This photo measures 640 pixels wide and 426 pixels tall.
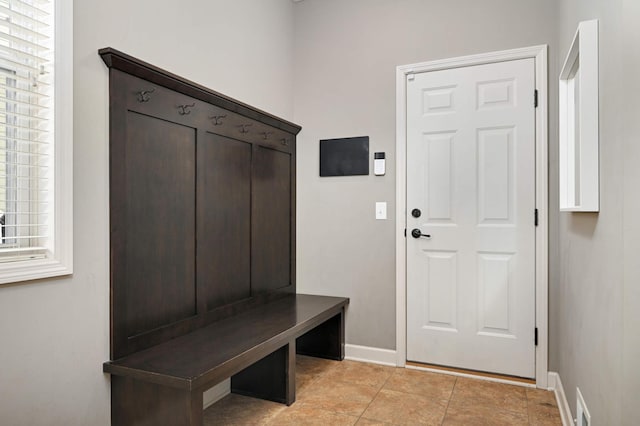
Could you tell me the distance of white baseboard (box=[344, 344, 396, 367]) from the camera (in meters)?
3.01

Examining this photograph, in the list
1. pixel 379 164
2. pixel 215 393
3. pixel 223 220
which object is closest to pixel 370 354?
pixel 215 393

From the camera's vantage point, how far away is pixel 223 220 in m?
2.46

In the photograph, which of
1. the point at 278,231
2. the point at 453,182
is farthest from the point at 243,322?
the point at 453,182

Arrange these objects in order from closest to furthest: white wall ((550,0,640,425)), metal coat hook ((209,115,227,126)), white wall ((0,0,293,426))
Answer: white wall ((550,0,640,425)) < white wall ((0,0,293,426)) < metal coat hook ((209,115,227,126))

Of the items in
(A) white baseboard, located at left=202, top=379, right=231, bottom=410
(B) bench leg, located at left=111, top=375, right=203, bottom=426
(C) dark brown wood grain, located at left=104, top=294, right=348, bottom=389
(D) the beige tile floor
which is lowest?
(D) the beige tile floor

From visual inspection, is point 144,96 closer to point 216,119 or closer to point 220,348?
point 216,119

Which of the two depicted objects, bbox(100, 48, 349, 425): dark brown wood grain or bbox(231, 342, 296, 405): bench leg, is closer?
bbox(100, 48, 349, 425): dark brown wood grain

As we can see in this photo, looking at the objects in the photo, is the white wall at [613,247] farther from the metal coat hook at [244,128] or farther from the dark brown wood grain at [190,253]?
the metal coat hook at [244,128]

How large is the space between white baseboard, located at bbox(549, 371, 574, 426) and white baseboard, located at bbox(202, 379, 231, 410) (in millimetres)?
1838

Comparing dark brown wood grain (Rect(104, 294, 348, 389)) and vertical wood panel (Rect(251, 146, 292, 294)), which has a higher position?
vertical wood panel (Rect(251, 146, 292, 294))

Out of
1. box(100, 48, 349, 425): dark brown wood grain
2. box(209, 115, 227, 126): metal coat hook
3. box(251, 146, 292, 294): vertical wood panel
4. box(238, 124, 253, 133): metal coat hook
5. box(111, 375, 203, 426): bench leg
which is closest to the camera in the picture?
box(111, 375, 203, 426): bench leg

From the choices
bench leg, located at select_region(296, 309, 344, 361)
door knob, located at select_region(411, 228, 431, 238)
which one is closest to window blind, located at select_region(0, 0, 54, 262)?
bench leg, located at select_region(296, 309, 344, 361)

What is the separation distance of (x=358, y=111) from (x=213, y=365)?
2.13 meters

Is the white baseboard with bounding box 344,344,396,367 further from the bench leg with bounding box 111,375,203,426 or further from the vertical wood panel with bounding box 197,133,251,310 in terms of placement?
the bench leg with bounding box 111,375,203,426
